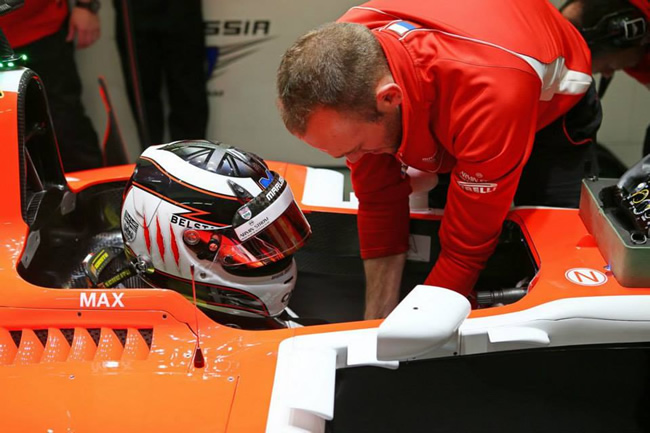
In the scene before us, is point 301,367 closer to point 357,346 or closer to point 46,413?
point 357,346

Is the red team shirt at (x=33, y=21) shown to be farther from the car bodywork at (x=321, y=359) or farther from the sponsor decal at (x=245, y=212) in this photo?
the sponsor decal at (x=245, y=212)

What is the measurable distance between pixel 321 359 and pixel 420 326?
0.69 feet

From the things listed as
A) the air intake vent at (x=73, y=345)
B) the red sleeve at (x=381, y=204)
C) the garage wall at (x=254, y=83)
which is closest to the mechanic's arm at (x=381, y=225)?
the red sleeve at (x=381, y=204)

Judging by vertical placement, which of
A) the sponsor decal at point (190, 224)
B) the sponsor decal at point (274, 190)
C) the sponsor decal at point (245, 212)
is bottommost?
the sponsor decal at point (190, 224)

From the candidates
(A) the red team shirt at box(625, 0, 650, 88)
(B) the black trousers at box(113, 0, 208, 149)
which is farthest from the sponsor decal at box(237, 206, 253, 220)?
(B) the black trousers at box(113, 0, 208, 149)

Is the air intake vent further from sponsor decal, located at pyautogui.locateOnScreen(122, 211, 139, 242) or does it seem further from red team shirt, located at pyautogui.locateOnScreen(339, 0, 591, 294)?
red team shirt, located at pyautogui.locateOnScreen(339, 0, 591, 294)

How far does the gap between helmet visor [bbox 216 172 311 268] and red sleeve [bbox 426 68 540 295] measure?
0.36 metres

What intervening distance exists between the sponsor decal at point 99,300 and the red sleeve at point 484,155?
730mm

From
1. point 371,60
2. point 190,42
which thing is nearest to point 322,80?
point 371,60

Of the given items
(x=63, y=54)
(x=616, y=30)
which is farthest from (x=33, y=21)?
(x=616, y=30)

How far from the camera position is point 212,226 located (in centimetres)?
147

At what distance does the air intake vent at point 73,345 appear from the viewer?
1.39m

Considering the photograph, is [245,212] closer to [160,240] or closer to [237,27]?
[160,240]

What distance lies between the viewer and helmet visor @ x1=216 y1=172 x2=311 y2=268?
147 centimetres
